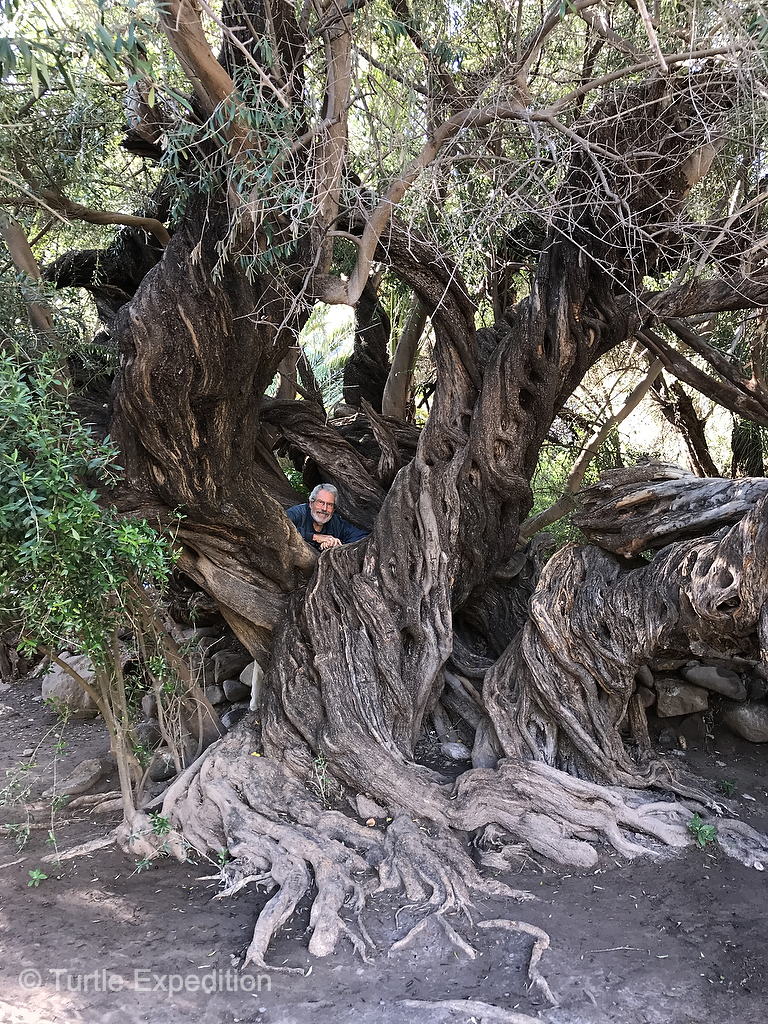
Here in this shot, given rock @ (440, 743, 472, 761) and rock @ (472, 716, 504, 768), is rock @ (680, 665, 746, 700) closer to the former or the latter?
rock @ (472, 716, 504, 768)

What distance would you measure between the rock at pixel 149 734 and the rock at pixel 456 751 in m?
2.27

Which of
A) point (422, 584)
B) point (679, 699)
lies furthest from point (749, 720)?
point (422, 584)

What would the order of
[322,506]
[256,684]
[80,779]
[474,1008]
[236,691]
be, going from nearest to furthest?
1. [474,1008]
2. [80,779]
3. [256,684]
4. [322,506]
5. [236,691]

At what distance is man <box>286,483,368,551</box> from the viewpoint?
5848mm

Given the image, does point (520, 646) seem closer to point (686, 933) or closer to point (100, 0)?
point (686, 933)

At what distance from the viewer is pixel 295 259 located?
439 centimetres

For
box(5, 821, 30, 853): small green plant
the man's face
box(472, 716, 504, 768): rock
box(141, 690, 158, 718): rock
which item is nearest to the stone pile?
box(472, 716, 504, 768): rock

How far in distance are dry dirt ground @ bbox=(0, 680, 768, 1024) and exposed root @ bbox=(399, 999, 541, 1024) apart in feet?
0.05

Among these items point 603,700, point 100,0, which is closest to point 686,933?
point 603,700

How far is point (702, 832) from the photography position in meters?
4.25

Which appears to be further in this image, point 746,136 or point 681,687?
point 681,687

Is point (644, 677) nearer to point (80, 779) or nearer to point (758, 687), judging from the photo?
point (758, 687)

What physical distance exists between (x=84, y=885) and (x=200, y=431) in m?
2.66

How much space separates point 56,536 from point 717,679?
15.5 feet
